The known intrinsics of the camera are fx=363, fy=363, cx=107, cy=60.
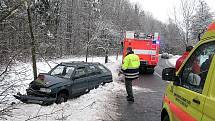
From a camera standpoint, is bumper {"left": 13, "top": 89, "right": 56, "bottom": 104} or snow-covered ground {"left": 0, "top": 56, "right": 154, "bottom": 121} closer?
snow-covered ground {"left": 0, "top": 56, "right": 154, "bottom": 121}

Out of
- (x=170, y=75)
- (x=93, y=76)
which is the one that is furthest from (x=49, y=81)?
(x=170, y=75)

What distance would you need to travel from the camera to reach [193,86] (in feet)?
15.7

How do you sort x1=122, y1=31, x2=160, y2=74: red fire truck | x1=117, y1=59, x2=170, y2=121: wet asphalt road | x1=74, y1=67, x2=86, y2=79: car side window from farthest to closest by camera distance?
1. x1=122, y1=31, x2=160, y2=74: red fire truck
2. x1=74, y1=67, x2=86, y2=79: car side window
3. x1=117, y1=59, x2=170, y2=121: wet asphalt road

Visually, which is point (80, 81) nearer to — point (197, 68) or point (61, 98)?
point (61, 98)

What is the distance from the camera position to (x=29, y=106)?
11078 millimetres

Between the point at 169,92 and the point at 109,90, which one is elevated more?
the point at 169,92

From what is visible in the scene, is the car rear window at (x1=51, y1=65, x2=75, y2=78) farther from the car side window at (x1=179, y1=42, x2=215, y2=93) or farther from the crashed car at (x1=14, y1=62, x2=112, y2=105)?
the car side window at (x1=179, y1=42, x2=215, y2=93)

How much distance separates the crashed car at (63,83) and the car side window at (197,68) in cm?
649

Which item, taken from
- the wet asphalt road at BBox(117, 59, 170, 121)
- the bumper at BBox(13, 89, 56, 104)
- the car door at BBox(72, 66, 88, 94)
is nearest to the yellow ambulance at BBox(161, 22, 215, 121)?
the wet asphalt road at BBox(117, 59, 170, 121)

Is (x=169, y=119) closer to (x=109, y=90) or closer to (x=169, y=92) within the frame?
(x=169, y=92)

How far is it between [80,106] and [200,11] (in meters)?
34.0

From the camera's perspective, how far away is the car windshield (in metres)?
13.2

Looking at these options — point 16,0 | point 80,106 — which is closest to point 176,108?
point 16,0

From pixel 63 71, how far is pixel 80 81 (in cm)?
74
